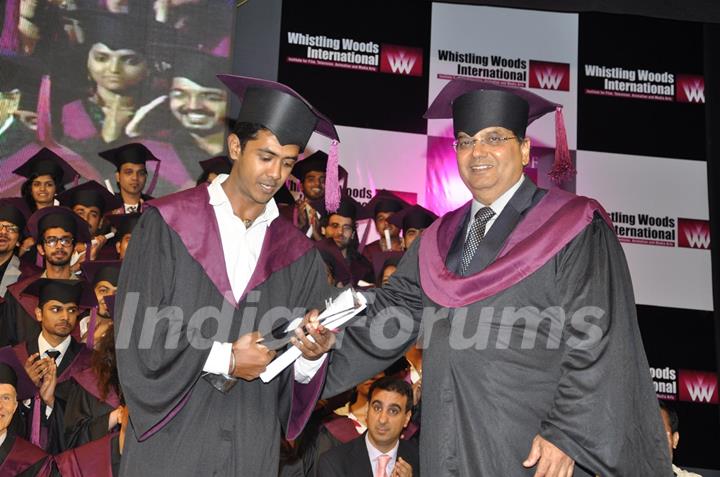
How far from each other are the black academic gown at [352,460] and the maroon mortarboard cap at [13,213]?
3526mm

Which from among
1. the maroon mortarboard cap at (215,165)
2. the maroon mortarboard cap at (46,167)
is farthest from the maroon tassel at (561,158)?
the maroon mortarboard cap at (46,167)

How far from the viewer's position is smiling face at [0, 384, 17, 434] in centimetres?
638

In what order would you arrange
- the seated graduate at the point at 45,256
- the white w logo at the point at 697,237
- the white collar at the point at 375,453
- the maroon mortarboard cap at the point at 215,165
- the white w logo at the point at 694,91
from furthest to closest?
the white w logo at the point at 694,91
the white w logo at the point at 697,237
the maroon mortarboard cap at the point at 215,165
the seated graduate at the point at 45,256
the white collar at the point at 375,453

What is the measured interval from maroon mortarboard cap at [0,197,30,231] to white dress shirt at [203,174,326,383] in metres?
4.74

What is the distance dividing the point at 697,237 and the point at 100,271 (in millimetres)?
5646

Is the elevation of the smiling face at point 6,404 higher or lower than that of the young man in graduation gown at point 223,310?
lower

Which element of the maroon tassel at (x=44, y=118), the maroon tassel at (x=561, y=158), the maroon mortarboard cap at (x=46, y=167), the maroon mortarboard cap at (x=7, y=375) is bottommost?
the maroon mortarboard cap at (x=7, y=375)

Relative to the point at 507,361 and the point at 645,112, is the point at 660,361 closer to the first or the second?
the point at 645,112

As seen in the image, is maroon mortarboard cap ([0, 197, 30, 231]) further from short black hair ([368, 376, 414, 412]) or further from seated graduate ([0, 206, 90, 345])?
short black hair ([368, 376, 414, 412])

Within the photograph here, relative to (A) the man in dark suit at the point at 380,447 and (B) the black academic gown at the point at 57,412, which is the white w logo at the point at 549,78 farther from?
(B) the black academic gown at the point at 57,412

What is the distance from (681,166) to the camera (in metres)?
9.70

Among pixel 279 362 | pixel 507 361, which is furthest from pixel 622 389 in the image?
pixel 279 362

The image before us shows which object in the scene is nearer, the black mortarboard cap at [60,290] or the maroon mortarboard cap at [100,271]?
the black mortarboard cap at [60,290]

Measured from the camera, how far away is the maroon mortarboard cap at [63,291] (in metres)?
7.44
